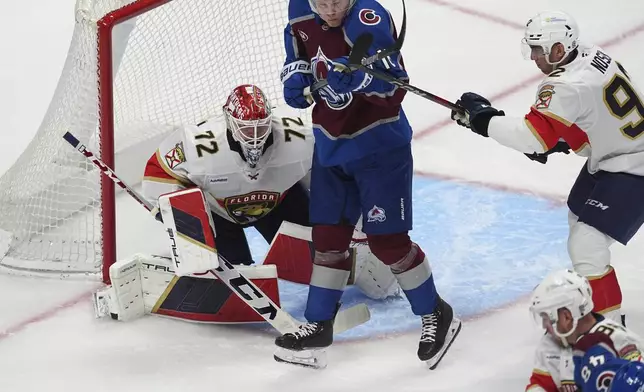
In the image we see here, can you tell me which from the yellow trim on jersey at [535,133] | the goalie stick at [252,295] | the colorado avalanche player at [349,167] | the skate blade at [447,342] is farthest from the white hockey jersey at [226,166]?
the yellow trim on jersey at [535,133]

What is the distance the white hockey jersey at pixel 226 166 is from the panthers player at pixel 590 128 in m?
0.57

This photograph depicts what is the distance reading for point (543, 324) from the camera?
9.63 feet

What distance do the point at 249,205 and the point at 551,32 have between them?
1.09 m

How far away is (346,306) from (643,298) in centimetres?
89

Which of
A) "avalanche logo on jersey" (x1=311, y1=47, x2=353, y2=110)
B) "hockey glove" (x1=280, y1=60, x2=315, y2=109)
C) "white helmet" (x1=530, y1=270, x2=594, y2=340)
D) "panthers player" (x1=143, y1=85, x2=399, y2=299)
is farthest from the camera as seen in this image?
"panthers player" (x1=143, y1=85, x2=399, y2=299)

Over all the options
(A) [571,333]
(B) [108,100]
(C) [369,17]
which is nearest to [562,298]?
(A) [571,333]

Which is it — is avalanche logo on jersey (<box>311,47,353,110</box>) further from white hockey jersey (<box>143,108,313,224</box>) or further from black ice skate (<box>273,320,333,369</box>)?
black ice skate (<box>273,320,333,369</box>)

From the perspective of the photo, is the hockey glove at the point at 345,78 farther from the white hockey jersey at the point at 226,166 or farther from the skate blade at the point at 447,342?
the skate blade at the point at 447,342

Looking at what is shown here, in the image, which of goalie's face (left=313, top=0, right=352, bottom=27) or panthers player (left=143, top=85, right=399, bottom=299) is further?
panthers player (left=143, top=85, right=399, bottom=299)

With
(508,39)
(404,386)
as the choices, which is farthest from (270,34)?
(508,39)

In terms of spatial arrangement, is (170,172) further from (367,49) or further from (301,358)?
(367,49)

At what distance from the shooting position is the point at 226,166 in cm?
388

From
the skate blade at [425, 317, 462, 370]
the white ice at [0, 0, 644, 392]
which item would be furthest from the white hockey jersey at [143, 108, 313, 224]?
the skate blade at [425, 317, 462, 370]

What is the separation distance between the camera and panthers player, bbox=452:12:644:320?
11.0 ft
